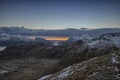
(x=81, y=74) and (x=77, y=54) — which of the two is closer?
(x=81, y=74)

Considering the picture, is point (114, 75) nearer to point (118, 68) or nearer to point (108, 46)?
point (118, 68)

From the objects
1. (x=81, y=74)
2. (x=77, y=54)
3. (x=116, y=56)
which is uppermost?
(x=116, y=56)

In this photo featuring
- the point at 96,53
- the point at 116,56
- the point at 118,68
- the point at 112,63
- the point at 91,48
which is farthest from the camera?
the point at 91,48

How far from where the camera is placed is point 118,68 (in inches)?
936

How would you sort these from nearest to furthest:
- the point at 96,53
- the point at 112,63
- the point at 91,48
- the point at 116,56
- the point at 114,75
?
1. the point at 114,75
2. the point at 112,63
3. the point at 116,56
4. the point at 96,53
5. the point at 91,48

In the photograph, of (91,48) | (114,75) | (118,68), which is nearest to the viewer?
(114,75)

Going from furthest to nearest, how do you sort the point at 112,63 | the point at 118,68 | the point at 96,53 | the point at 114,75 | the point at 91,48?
the point at 91,48 < the point at 96,53 < the point at 112,63 < the point at 118,68 < the point at 114,75

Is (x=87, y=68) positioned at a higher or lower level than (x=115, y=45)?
higher

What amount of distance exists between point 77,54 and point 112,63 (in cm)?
12745

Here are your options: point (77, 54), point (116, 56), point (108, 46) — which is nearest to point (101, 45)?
point (108, 46)

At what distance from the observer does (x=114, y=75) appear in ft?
72.0

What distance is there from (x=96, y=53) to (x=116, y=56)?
11716 cm

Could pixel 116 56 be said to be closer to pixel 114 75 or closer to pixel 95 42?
pixel 114 75

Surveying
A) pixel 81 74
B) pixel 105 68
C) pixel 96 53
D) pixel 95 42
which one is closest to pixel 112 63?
pixel 105 68
